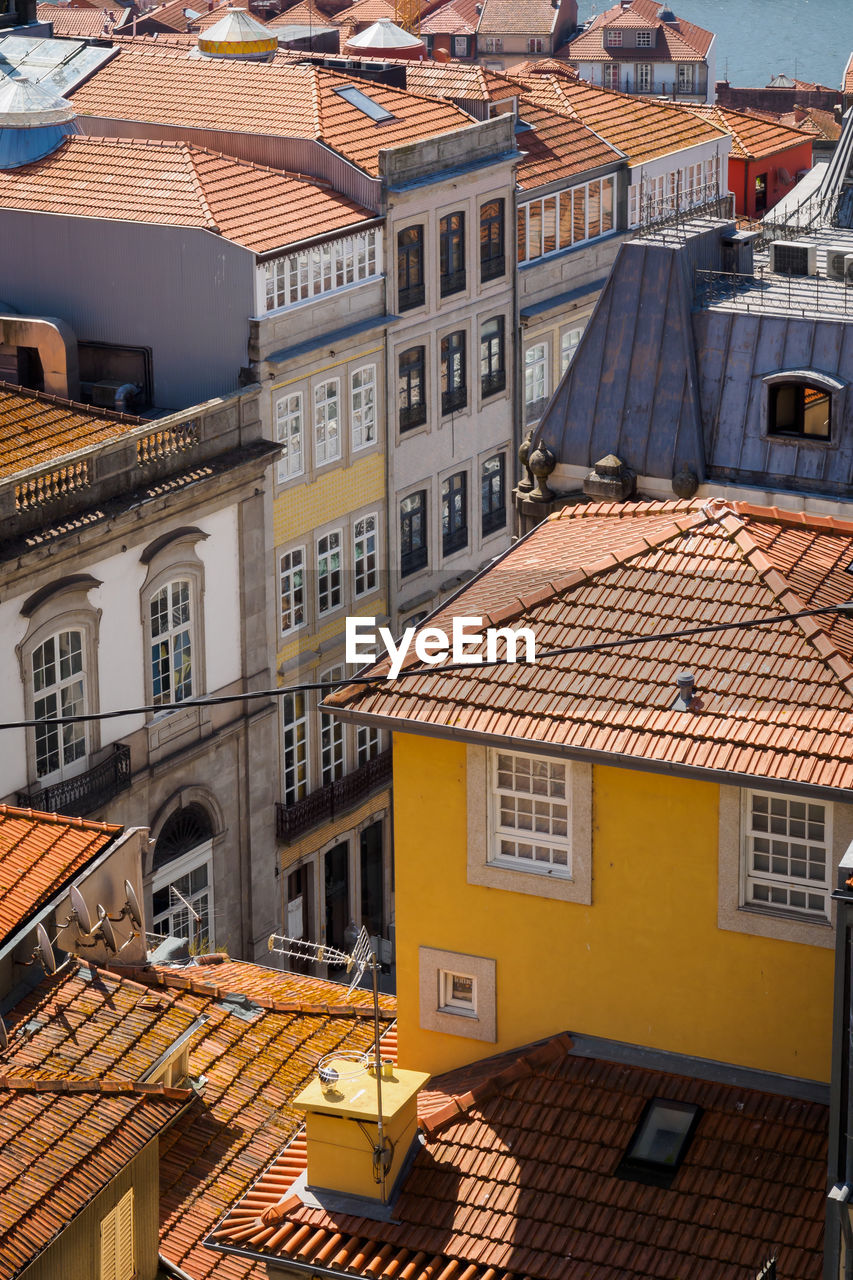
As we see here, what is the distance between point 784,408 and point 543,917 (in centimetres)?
2197

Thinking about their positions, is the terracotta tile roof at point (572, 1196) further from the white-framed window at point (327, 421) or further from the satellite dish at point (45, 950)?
the white-framed window at point (327, 421)

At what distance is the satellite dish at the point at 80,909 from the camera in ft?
114

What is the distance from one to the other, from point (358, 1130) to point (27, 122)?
41.0 m

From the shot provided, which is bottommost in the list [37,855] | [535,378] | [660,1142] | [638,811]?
[535,378]

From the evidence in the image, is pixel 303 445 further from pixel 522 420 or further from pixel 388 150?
pixel 522 420

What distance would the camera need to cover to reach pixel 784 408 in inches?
1972

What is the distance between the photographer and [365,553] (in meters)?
64.2

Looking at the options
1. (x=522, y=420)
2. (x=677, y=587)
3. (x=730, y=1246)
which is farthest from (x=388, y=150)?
(x=730, y=1246)

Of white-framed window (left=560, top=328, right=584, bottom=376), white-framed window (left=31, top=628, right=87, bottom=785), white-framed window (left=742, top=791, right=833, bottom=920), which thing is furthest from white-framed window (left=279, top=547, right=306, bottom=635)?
white-framed window (left=742, top=791, right=833, bottom=920)

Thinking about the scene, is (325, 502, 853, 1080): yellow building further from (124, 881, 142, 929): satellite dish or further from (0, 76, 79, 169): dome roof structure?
(0, 76, 79, 169): dome roof structure

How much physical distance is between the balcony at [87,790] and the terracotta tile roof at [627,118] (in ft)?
105

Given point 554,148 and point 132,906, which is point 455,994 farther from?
point 554,148

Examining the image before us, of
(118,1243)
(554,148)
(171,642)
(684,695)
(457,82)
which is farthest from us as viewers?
(457,82)

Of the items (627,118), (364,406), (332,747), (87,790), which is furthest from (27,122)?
(627,118)
